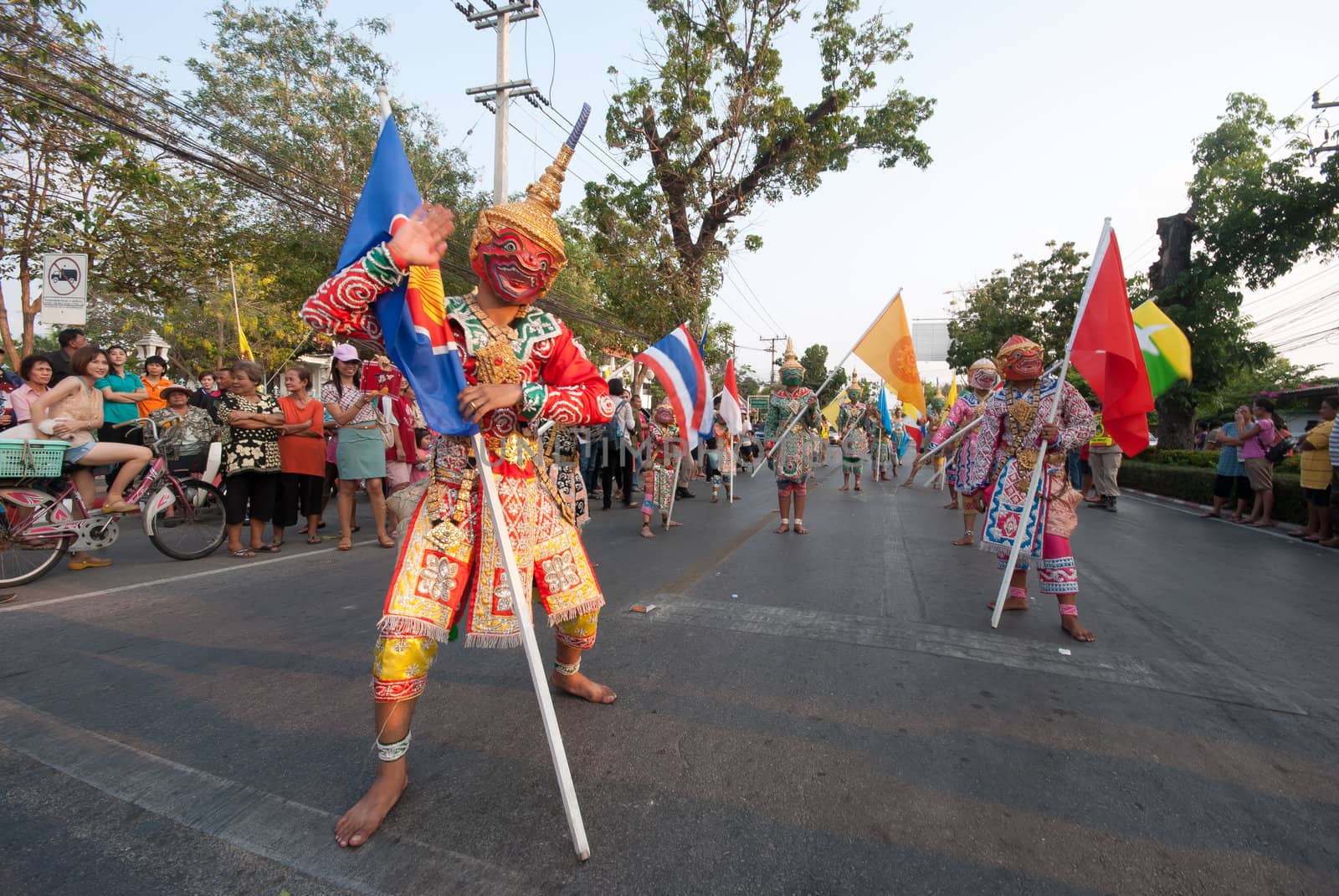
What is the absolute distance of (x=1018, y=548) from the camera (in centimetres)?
430

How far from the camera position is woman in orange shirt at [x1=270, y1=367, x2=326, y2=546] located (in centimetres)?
639

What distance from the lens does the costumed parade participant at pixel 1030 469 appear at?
4199 mm

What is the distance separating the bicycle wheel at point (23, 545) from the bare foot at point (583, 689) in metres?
4.55

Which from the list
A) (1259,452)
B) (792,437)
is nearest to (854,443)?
(792,437)

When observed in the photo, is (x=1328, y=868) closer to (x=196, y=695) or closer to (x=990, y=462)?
(x=990, y=462)

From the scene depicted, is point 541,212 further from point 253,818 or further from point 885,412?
point 885,412

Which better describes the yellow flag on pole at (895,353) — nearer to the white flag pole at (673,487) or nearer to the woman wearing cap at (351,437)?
the white flag pole at (673,487)

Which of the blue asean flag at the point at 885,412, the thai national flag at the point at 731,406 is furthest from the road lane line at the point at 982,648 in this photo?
the blue asean flag at the point at 885,412

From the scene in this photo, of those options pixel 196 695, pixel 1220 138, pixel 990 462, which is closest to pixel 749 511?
pixel 990 462

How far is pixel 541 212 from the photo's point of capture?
241 cm

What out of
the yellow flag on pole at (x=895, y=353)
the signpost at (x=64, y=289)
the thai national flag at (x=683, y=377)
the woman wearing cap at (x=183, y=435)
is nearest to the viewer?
the woman wearing cap at (x=183, y=435)

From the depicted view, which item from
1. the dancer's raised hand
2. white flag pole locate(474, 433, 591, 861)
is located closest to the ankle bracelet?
white flag pole locate(474, 433, 591, 861)

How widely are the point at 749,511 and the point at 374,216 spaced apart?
8.18 m

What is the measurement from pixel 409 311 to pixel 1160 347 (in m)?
5.83
